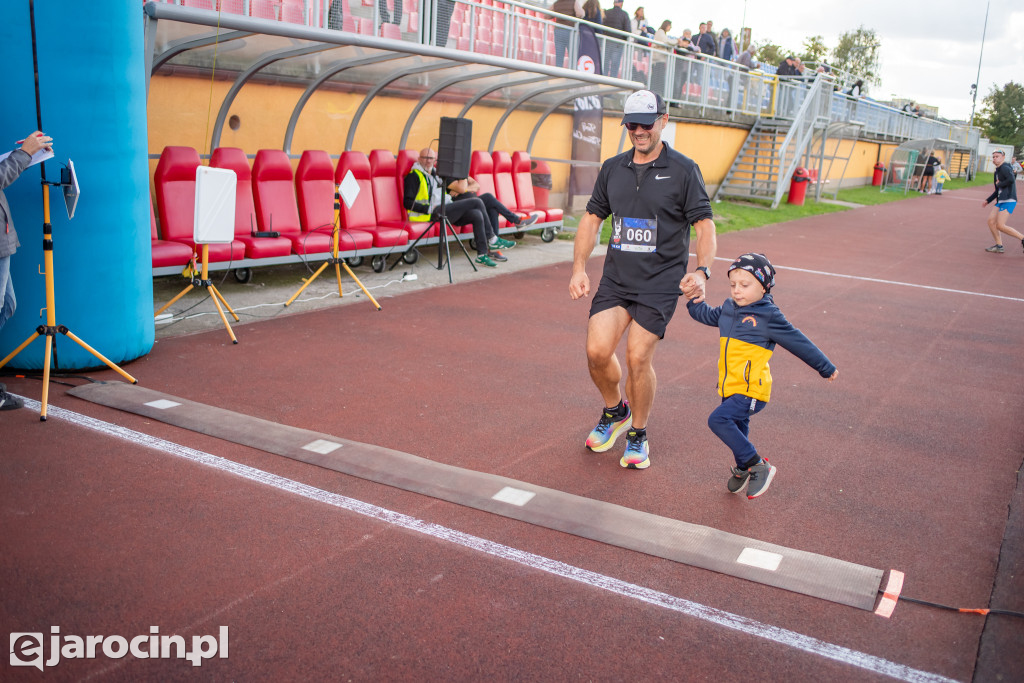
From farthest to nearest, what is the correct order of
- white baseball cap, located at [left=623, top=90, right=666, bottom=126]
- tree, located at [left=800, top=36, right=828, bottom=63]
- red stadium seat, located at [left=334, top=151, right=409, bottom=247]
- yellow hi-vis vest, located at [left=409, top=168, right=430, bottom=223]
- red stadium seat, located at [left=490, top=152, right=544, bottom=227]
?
tree, located at [left=800, top=36, right=828, bottom=63] < red stadium seat, located at [left=490, top=152, right=544, bottom=227] < yellow hi-vis vest, located at [left=409, top=168, right=430, bottom=223] < red stadium seat, located at [left=334, top=151, right=409, bottom=247] < white baseball cap, located at [left=623, top=90, right=666, bottom=126]

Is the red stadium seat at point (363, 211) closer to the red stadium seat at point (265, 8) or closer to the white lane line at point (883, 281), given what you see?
the red stadium seat at point (265, 8)

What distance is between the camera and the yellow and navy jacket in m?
4.49

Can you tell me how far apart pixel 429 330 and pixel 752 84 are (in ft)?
65.9

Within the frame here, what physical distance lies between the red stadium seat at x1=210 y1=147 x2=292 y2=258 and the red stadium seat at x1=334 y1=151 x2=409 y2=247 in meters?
1.31

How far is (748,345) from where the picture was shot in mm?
4574

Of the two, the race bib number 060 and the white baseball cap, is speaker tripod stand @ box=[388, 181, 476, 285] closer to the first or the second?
the race bib number 060

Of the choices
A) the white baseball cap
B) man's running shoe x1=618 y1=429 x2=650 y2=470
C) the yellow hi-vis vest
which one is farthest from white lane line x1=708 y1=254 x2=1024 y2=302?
the white baseball cap

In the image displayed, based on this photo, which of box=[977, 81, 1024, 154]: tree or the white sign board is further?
box=[977, 81, 1024, 154]: tree

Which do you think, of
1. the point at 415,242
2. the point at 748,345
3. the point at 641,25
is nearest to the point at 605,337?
the point at 748,345

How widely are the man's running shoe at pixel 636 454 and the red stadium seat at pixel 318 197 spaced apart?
6.29 metres

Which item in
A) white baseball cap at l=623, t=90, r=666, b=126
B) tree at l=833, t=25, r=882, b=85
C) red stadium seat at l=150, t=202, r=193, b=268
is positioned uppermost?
tree at l=833, t=25, r=882, b=85

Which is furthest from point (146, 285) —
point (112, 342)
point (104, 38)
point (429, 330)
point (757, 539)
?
point (757, 539)

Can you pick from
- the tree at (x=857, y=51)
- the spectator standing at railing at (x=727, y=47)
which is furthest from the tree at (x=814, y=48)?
the spectator standing at railing at (x=727, y=47)

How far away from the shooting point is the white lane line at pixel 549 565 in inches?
130
